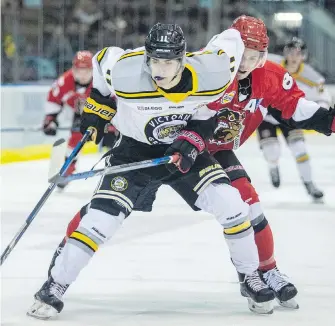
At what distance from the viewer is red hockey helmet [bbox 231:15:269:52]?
340 cm

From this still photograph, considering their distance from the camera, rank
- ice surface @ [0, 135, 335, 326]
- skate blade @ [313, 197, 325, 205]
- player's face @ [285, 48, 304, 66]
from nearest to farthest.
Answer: ice surface @ [0, 135, 335, 326] → skate blade @ [313, 197, 325, 205] → player's face @ [285, 48, 304, 66]

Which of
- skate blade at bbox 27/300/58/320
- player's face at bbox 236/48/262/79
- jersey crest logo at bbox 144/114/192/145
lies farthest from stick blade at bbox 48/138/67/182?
player's face at bbox 236/48/262/79

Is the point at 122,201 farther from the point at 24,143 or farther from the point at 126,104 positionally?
the point at 24,143

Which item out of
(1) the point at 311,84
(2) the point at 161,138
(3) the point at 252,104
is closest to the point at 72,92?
(1) the point at 311,84

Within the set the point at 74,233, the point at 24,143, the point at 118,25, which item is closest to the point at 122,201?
the point at 74,233

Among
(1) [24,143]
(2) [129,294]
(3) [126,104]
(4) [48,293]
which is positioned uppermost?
(3) [126,104]

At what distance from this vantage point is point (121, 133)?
3.29 m

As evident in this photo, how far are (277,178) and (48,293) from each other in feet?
13.9

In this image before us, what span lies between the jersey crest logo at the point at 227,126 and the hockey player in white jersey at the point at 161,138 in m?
A: 0.15

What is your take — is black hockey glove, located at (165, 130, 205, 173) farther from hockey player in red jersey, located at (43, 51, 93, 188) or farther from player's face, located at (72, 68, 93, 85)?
player's face, located at (72, 68, 93, 85)

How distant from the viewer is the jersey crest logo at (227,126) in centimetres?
347

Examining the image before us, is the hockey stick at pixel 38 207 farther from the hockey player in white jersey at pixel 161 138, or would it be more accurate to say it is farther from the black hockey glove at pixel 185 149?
the black hockey glove at pixel 185 149

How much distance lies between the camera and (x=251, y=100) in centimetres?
346

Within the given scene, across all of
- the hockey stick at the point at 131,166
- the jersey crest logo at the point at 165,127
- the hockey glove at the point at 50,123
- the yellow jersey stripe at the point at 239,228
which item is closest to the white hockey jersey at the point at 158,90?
the jersey crest logo at the point at 165,127
